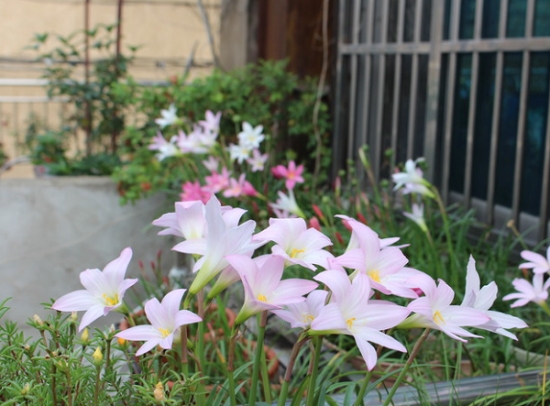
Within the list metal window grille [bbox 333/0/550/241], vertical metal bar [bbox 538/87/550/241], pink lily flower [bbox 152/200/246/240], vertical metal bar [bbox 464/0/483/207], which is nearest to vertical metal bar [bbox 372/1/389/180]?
metal window grille [bbox 333/0/550/241]

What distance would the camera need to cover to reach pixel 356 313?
0.86 meters

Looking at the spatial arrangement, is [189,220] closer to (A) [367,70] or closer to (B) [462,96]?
(B) [462,96]

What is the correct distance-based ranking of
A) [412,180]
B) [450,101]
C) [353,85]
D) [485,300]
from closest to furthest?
[485,300]
[412,180]
[450,101]
[353,85]

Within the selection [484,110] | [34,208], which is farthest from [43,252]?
[484,110]

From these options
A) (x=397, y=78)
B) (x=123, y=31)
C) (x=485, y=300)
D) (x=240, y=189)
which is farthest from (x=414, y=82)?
(x=123, y=31)

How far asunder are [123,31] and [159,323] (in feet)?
19.8

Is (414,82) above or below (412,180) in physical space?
above

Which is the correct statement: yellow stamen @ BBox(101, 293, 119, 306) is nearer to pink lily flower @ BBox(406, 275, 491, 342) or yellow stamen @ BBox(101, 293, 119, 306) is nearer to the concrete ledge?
pink lily flower @ BBox(406, 275, 491, 342)

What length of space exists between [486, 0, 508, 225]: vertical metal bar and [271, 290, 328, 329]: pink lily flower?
1.83 metres

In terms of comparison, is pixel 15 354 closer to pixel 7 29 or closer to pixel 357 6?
pixel 357 6

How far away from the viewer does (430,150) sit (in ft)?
9.86

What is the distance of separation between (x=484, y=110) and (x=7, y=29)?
5277mm

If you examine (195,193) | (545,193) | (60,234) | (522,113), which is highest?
(522,113)

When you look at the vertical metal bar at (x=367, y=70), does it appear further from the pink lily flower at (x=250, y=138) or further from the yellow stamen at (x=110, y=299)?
the yellow stamen at (x=110, y=299)
